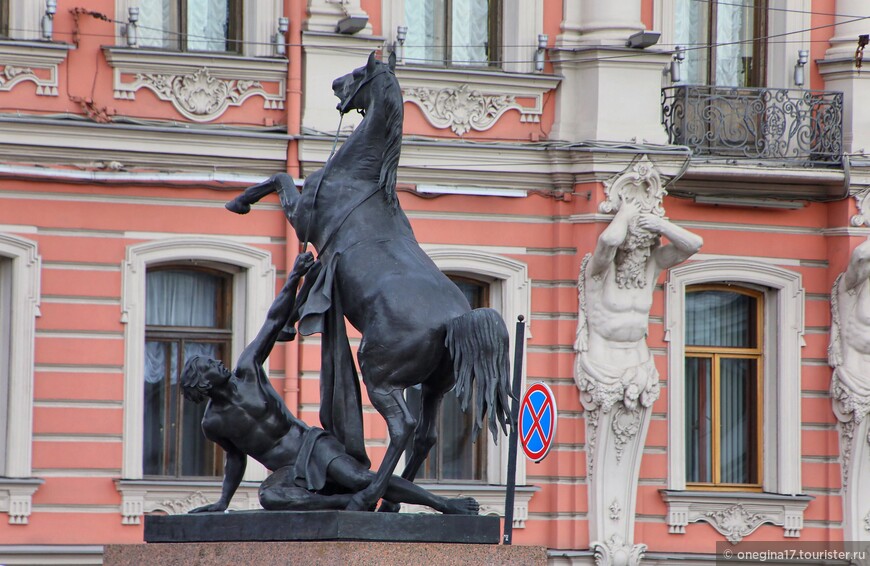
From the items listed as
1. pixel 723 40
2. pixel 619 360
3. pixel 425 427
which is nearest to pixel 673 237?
pixel 619 360

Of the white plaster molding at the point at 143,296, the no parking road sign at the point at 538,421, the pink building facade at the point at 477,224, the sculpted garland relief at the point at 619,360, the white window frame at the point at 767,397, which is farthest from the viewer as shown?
the white window frame at the point at 767,397

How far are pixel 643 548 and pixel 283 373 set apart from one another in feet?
11.1

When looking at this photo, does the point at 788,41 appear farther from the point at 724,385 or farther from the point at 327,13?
the point at 327,13

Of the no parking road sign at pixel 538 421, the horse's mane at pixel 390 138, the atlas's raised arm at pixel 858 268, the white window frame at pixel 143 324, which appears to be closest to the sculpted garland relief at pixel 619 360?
the atlas's raised arm at pixel 858 268

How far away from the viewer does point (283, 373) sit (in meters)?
18.2

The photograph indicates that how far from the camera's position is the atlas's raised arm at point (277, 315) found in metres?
9.66

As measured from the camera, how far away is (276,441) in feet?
31.7

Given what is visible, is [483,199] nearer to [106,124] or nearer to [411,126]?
[411,126]

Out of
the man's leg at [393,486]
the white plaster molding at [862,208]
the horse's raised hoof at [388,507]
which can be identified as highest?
the white plaster molding at [862,208]

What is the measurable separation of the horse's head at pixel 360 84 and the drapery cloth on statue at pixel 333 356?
70cm

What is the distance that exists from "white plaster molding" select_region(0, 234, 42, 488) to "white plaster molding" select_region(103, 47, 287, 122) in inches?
59.8

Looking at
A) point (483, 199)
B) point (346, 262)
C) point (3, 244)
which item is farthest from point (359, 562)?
point (483, 199)

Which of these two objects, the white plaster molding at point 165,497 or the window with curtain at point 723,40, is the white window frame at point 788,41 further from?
the white plaster molding at point 165,497

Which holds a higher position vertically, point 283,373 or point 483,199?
point 483,199
